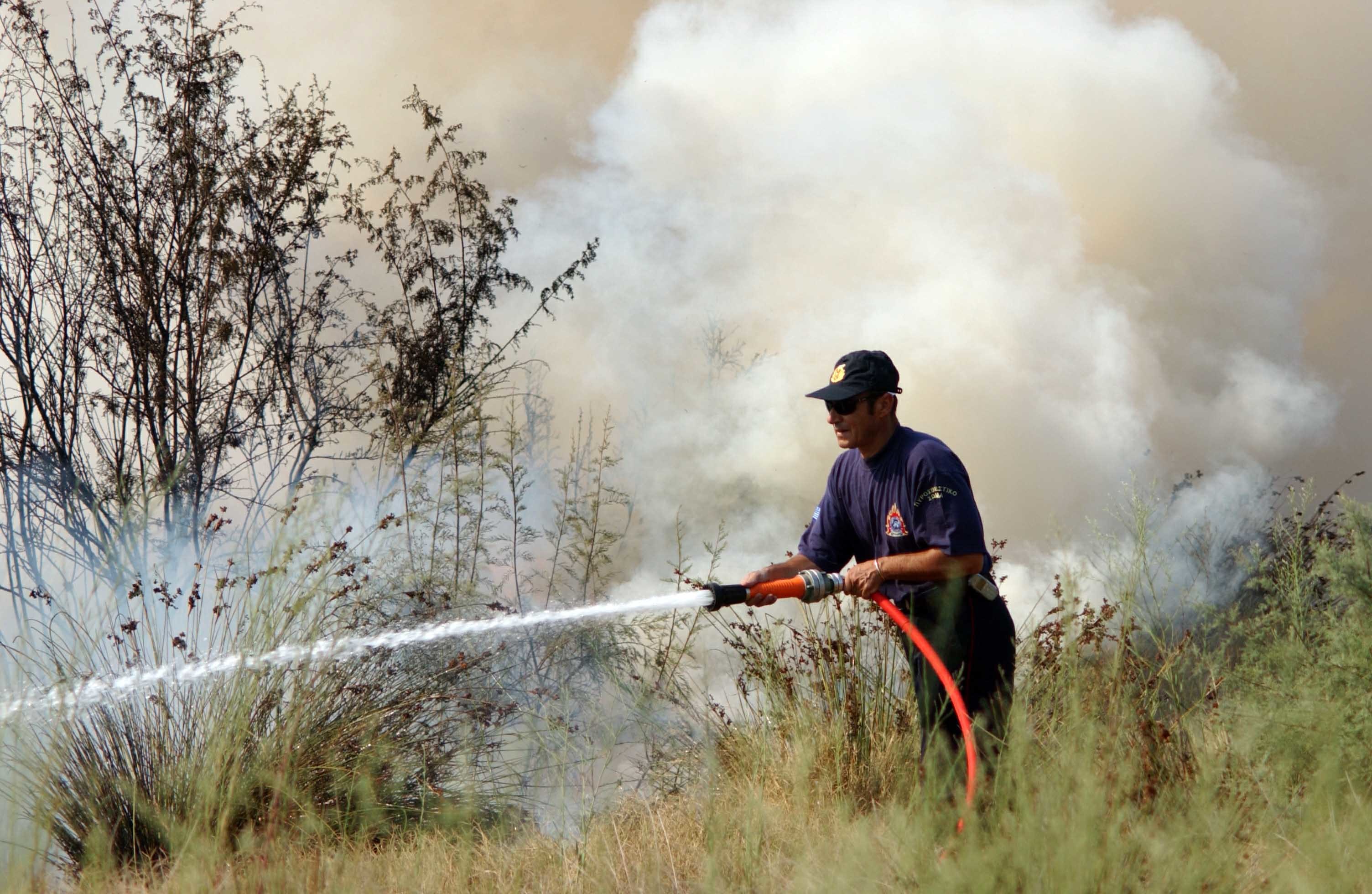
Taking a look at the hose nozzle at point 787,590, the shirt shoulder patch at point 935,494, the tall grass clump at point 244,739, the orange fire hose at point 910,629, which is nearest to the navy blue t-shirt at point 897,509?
the shirt shoulder patch at point 935,494

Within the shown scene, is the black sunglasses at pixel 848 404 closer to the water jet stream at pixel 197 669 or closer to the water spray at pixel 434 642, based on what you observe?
the water spray at pixel 434 642

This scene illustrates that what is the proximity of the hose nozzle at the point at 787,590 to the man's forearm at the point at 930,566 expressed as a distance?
0.18 m

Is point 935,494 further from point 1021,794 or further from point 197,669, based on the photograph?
point 197,669

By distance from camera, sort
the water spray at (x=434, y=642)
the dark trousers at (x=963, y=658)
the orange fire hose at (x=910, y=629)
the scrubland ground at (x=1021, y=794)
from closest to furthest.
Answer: the scrubland ground at (x=1021, y=794)
the orange fire hose at (x=910, y=629)
the water spray at (x=434, y=642)
the dark trousers at (x=963, y=658)

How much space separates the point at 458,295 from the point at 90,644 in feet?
12.3

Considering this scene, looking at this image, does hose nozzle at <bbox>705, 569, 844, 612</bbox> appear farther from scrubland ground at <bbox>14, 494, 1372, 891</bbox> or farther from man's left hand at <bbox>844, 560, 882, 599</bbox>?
scrubland ground at <bbox>14, 494, 1372, 891</bbox>

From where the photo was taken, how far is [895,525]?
3367mm

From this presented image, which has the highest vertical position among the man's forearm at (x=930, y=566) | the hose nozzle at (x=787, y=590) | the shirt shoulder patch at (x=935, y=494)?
the shirt shoulder patch at (x=935, y=494)

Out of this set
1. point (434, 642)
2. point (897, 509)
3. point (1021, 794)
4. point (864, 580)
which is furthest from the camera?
point (434, 642)

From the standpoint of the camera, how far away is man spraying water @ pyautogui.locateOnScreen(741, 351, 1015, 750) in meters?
3.21

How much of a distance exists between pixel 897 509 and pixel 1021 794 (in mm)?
1167

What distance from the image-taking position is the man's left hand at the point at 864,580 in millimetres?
3230

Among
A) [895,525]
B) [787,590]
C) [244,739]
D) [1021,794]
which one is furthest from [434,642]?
[1021,794]

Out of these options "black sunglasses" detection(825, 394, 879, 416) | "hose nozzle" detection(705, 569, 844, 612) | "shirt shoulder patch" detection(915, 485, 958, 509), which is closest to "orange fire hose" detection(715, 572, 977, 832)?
"hose nozzle" detection(705, 569, 844, 612)
